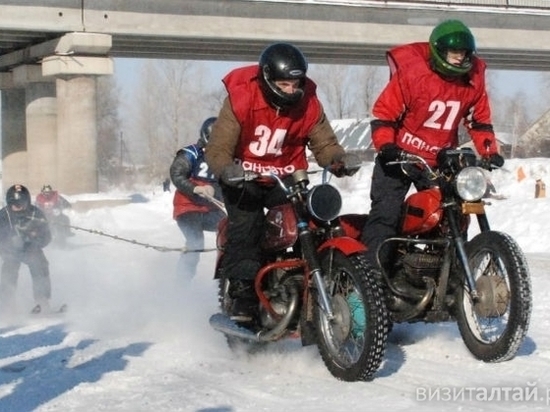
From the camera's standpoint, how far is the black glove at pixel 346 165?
6.26m

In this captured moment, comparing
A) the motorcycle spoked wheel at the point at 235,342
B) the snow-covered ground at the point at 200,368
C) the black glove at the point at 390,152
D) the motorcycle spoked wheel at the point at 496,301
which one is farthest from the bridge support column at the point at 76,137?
the motorcycle spoked wheel at the point at 496,301

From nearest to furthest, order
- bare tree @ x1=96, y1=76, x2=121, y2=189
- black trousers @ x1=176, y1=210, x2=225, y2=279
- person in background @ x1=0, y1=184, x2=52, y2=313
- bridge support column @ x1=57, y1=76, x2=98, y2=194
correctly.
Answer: black trousers @ x1=176, y1=210, x2=225, y2=279 < person in background @ x1=0, y1=184, x2=52, y2=313 < bridge support column @ x1=57, y1=76, x2=98, y2=194 < bare tree @ x1=96, y1=76, x2=121, y2=189

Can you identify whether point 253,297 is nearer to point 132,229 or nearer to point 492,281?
point 492,281

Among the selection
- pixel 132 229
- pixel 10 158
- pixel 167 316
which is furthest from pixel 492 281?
pixel 10 158

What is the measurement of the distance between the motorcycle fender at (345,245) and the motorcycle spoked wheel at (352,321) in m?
0.03

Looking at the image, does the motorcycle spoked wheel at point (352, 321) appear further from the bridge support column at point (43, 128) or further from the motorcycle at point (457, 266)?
the bridge support column at point (43, 128)

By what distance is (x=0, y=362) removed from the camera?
6855 millimetres

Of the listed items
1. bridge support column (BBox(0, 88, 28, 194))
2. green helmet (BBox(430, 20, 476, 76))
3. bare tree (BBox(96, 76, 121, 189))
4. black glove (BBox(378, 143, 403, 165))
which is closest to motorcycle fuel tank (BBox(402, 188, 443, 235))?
black glove (BBox(378, 143, 403, 165))

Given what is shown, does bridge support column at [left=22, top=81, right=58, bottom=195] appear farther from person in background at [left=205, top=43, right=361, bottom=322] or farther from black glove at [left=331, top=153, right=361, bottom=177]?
black glove at [left=331, top=153, right=361, bottom=177]

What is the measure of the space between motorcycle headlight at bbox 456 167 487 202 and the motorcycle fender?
62 cm

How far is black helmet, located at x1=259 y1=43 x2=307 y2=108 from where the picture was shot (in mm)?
6047

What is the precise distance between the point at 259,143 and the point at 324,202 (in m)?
0.74

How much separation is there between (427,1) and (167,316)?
2991 cm

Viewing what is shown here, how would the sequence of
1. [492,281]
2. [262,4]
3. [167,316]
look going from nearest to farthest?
1. [492,281]
2. [167,316]
3. [262,4]
